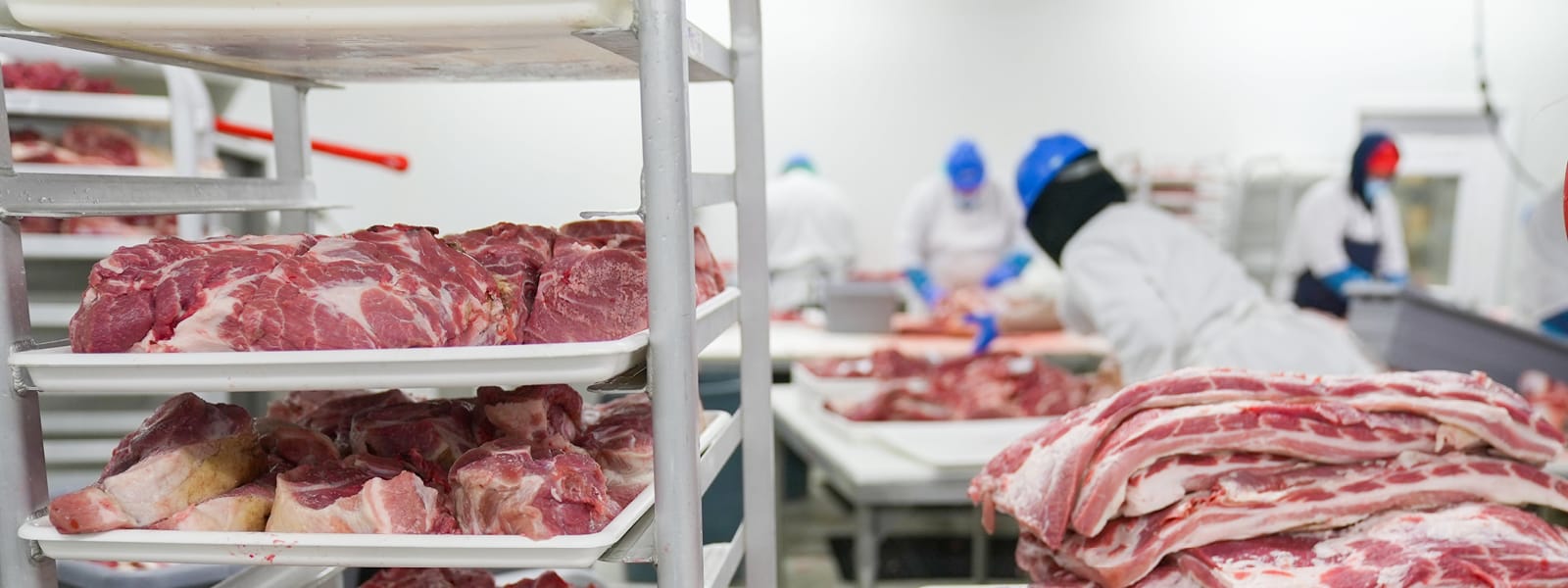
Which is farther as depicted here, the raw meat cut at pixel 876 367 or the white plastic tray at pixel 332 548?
the raw meat cut at pixel 876 367

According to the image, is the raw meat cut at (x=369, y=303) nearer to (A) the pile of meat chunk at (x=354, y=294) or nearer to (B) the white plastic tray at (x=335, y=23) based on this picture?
(A) the pile of meat chunk at (x=354, y=294)

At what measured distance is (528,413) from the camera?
1.39 m

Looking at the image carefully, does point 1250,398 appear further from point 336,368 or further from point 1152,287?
point 1152,287

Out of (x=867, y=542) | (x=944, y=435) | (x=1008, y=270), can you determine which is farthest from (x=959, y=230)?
(x=867, y=542)

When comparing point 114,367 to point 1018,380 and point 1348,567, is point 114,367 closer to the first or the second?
point 1348,567

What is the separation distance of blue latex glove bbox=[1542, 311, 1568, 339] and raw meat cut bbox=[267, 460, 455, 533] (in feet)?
15.5

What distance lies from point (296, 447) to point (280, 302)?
12.8 inches

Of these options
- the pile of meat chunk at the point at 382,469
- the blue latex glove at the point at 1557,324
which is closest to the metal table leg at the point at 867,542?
the pile of meat chunk at the point at 382,469

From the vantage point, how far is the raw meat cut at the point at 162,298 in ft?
3.63

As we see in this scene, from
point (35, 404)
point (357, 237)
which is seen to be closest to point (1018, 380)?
point (357, 237)

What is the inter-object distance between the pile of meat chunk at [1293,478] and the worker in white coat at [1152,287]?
1.77 meters

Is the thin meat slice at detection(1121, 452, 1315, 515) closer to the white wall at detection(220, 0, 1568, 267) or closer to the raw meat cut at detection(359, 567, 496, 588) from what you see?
the raw meat cut at detection(359, 567, 496, 588)

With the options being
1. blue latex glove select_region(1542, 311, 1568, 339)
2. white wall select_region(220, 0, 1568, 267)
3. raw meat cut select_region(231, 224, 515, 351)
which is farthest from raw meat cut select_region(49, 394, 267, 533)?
white wall select_region(220, 0, 1568, 267)

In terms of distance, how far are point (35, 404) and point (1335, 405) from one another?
160 centimetres
